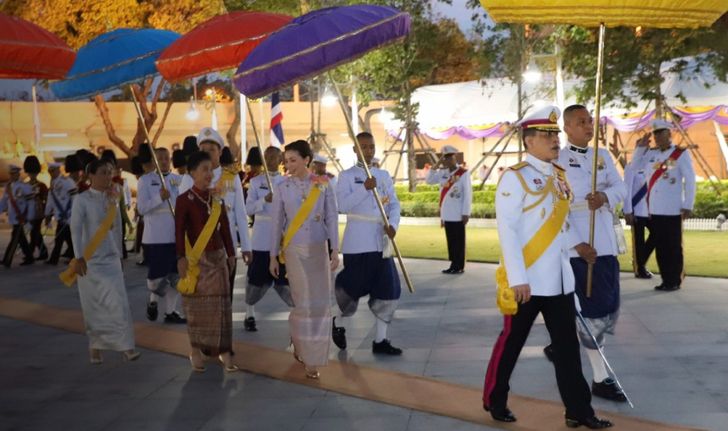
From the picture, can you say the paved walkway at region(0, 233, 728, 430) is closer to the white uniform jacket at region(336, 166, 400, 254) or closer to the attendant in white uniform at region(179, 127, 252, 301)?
the white uniform jacket at region(336, 166, 400, 254)

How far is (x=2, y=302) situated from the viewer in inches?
518

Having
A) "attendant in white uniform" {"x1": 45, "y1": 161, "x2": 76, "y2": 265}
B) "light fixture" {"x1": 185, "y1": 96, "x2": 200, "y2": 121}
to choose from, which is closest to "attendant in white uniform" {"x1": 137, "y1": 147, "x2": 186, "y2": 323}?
"attendant in white uniform" {"x1": 45, "y1": 161, "x2": 76, "y2": 265}

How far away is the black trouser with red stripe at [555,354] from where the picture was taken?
19.7 ft

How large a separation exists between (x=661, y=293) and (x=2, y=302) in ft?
27.2

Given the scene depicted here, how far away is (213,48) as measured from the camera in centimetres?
987

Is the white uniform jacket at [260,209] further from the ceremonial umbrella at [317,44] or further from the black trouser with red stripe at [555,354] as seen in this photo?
the black trouser with red stripe at [555,354]

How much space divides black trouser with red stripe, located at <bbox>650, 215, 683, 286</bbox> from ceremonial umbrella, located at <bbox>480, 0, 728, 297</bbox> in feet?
18.6

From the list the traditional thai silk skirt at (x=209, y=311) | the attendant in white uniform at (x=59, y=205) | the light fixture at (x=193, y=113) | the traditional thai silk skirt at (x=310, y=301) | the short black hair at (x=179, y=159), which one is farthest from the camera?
the light fixture at (x=193, y=113)

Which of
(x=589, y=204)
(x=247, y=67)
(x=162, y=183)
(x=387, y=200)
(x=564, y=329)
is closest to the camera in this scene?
(x=564, y=329)

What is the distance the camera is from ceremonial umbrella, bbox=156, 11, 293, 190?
9.89 metres

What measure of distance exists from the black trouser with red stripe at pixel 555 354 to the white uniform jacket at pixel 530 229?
0.10m

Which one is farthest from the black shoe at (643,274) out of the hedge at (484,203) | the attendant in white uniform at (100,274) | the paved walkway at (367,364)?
the hedge at (484,203)

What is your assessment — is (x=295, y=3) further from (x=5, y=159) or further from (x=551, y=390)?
(x=551, y=390)

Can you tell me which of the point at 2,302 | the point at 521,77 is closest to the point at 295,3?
the point at 521,77
